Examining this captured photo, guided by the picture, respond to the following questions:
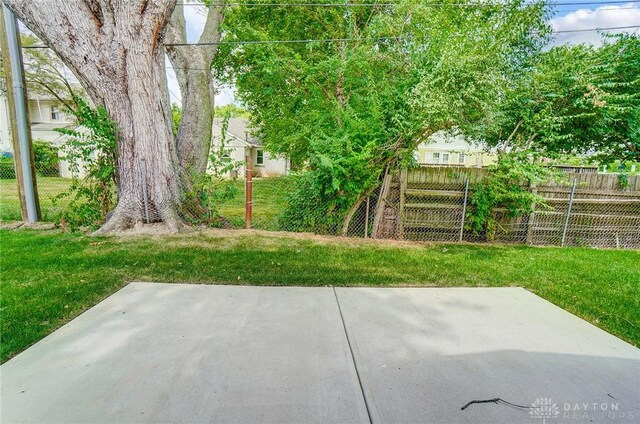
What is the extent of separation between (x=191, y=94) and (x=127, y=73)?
1801 millimetres

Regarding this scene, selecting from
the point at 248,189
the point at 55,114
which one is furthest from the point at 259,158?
the point at 248,189

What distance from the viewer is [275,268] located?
4.10m

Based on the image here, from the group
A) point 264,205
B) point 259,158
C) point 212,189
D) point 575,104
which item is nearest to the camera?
point 575,104

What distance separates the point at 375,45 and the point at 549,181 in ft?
14.7

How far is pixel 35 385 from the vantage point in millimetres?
1903

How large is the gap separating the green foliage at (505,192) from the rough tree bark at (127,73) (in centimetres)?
519

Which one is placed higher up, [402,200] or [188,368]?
[402,200]

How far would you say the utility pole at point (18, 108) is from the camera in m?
5.74

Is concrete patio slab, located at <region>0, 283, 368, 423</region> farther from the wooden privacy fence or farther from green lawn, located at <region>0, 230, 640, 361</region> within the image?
the wooden privacy fence

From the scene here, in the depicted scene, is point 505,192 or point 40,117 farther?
point 40,117

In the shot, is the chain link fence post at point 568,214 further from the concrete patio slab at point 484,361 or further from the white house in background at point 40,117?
the white house in background at point 40,117

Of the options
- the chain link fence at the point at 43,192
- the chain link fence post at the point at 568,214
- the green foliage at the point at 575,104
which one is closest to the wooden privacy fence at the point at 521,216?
the chain link fence post at the point at 568,214

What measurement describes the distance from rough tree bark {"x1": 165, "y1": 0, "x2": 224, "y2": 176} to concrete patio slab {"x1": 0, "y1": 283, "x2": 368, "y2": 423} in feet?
13.6

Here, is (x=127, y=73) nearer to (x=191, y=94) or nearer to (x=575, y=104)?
(x=191, y=94)
